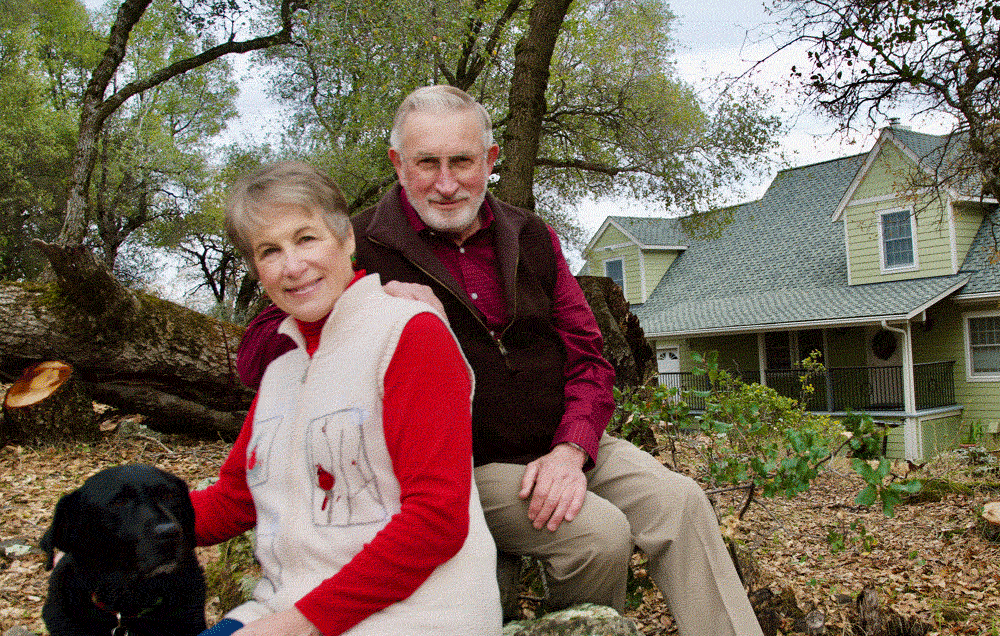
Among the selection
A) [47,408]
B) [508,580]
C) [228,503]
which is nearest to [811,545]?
[508,580]

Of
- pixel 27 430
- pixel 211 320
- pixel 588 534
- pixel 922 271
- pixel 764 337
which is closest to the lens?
pixel 588 534

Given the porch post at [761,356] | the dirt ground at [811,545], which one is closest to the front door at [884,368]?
the porch post at [761,356]

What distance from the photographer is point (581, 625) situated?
2.24 metres

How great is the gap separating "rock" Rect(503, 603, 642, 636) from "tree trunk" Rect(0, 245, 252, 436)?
4654mm

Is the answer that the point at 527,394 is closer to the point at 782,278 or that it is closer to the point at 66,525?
the point at 66,525

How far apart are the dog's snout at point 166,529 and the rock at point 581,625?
115 centimetres

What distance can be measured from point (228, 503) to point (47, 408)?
5.05 metres

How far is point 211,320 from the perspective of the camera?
642cm

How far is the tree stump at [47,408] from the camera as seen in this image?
580 cm

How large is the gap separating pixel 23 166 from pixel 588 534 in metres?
26.0

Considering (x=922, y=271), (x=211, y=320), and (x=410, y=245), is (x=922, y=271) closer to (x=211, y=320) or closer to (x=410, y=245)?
(x=211, y=320)

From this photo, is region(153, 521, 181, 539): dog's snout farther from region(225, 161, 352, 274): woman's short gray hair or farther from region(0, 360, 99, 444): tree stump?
region(0, 360, 99, 444): tree stump

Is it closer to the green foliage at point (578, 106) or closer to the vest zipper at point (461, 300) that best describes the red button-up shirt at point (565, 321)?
the vest zipper at point (461, 300)

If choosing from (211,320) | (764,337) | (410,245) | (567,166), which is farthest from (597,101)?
(410,245)
